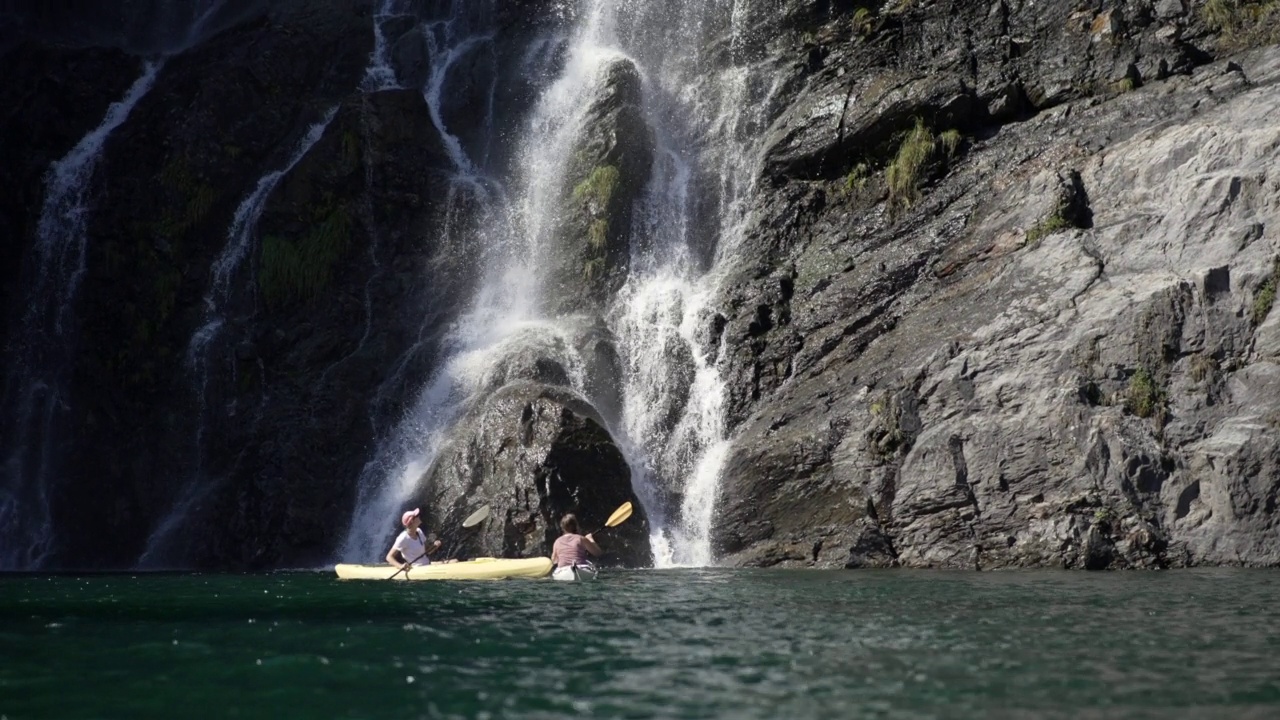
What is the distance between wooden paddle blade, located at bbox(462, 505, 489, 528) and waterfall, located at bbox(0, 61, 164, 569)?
36.3 feet

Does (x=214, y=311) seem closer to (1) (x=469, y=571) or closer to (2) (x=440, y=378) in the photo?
(2) (x=440, y=378)

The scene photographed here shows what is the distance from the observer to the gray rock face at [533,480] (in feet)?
59.7

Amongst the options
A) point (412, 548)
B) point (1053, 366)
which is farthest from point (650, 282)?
point (1053, 366)

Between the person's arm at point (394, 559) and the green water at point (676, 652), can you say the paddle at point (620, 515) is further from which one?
the green water at point (676, 652)

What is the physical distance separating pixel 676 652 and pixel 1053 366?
390 inches

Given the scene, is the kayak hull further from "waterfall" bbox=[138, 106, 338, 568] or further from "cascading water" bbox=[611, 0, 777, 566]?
"waterfall" bbox=[138, 106, 338, 568]

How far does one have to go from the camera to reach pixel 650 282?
22.9 metres

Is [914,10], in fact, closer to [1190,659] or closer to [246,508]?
[246,508]

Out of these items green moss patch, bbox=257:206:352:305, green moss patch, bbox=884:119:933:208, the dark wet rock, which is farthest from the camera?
green moss patch, bbox=257:206:352:305

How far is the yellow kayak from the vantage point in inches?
599

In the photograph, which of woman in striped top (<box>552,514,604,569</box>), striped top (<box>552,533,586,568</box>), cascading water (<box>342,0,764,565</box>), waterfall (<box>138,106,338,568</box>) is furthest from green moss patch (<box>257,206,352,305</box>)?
striped top (<box>552,533,586,568</box>)

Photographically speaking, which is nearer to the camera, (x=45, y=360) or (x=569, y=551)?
(x=569, y=551)

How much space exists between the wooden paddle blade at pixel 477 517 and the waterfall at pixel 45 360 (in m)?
11.1

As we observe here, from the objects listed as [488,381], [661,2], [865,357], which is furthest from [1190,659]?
[661,2]
